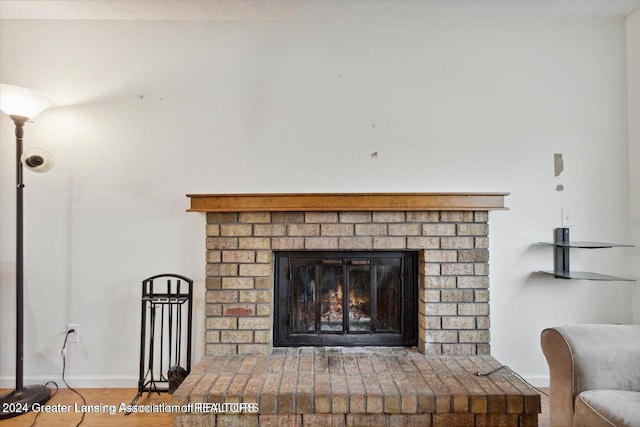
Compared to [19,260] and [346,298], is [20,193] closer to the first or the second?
[19,260]

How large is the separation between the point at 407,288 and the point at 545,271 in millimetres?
855

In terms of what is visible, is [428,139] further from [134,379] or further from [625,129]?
[134,379]

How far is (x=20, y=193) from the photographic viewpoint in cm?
201

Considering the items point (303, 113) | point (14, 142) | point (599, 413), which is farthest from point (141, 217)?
point (599, 413)

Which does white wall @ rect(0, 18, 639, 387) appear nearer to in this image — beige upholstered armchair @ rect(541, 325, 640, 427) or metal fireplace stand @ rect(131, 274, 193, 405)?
metal fireplace stand @ rect(131, 274, 193, 405)

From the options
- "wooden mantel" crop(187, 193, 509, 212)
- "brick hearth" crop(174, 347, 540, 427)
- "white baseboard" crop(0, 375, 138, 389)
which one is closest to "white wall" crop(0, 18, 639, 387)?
"white baseboard" crop(0, 375, 138, 389)

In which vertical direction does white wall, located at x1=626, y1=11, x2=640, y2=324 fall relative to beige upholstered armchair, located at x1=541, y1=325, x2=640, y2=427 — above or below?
above

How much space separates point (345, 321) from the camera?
2209 mm

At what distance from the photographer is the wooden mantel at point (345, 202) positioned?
2.04m

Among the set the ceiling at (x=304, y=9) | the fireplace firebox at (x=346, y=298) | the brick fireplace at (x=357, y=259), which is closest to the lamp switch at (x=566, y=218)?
the brick fireplace at (x=357, y=259)

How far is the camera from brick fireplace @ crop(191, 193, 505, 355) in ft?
6.84

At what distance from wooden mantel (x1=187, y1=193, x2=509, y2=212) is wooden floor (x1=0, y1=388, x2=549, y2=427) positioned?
1.13 m

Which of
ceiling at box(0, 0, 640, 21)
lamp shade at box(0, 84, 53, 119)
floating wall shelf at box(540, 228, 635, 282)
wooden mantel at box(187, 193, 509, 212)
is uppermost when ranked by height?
ceiling at box(0, 0, 640, 21)

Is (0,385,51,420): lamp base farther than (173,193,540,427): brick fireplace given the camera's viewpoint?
No
